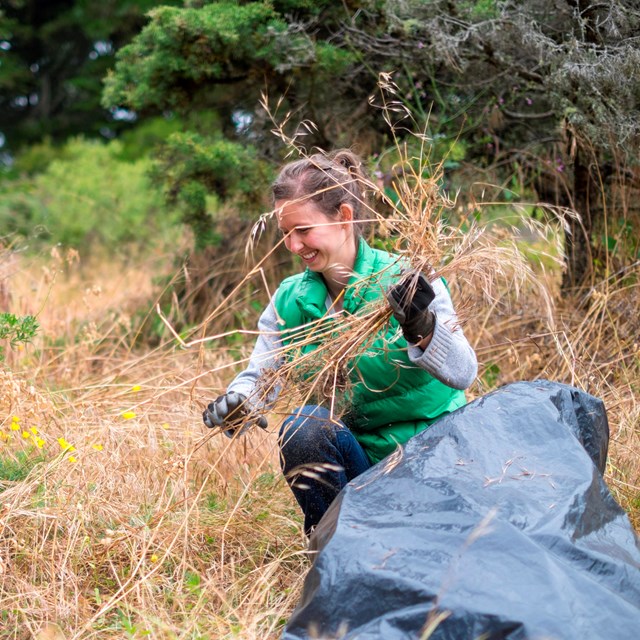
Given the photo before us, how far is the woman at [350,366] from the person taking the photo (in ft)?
6.84

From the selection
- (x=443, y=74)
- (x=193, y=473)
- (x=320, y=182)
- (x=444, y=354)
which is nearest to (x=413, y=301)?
(x=444, y=354)

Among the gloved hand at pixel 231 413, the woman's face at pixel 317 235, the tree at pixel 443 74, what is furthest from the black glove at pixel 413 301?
the tree at pixel 443 74

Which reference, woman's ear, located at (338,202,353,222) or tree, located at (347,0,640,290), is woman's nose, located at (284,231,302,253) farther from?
tree, located at (347,0,640,290)

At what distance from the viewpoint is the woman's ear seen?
2.18m

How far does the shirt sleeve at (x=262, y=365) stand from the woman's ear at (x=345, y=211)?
0.28m

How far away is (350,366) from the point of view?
2.19m

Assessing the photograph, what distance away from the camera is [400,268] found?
199 centimetres

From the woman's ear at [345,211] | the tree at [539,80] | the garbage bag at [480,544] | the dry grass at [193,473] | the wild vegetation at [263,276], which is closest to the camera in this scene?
the garbage bag at [480,544]

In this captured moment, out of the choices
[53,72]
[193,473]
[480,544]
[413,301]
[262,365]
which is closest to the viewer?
[480,544]

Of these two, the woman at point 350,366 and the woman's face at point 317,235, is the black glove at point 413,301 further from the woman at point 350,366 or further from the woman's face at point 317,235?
the woman's face at point 317,235

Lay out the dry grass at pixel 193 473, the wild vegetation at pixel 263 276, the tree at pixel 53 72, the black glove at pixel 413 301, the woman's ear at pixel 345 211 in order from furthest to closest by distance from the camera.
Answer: the tree at pixel 53 72 → the woman's ear at pixel 345 211 → the wild vegetation at pixel 263 276 → the dry grass at pixel 193 473 → the black glove at pixel 413 301

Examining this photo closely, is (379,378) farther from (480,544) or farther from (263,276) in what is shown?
(480,544)

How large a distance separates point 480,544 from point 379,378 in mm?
645

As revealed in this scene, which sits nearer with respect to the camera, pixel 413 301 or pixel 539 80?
pixel 413 301
